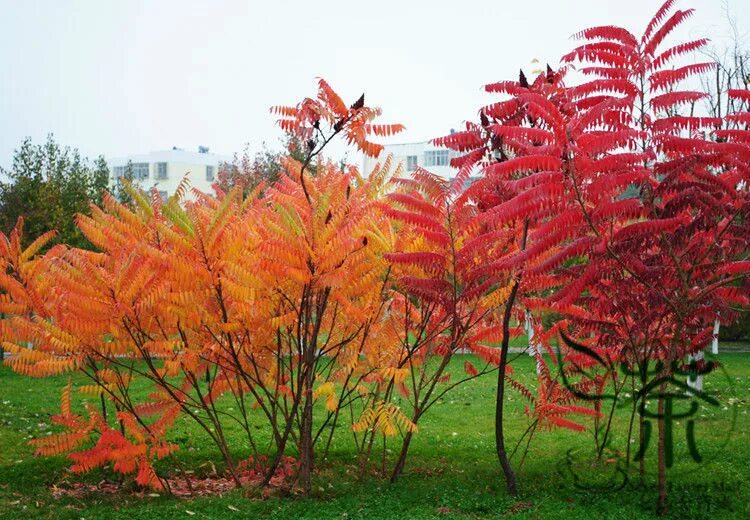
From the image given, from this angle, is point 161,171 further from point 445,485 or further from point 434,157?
point 445,485

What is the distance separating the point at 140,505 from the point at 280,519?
4.73 feet

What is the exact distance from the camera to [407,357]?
7547 millimetres

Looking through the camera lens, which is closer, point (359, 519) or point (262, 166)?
point (359, 519)

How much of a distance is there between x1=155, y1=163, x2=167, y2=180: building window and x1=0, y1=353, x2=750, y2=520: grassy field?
71.2m

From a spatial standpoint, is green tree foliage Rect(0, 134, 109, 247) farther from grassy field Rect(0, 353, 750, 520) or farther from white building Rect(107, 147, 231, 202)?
white building Rect(107, 147, 231, 202)

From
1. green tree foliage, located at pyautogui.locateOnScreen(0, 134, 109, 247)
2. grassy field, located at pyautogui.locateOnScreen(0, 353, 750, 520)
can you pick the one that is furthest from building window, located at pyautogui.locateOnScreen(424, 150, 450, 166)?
grassy field, located at pyautogui.locateOnScreen(0, 353, 750, 520)

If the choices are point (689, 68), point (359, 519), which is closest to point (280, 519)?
point (359, 519)

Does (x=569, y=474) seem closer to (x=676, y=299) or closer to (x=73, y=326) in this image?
(x=676, y=299)

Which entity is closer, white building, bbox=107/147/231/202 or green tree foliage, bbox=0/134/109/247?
green tree foliage, bbox=0/134/109/247

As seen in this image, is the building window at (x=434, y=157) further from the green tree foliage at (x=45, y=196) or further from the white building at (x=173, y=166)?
the green tree foliage at (x=45, y=196)

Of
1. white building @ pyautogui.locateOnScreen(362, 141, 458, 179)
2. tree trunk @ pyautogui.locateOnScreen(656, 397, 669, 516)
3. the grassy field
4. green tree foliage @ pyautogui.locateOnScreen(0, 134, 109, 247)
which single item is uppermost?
white building @ pyautogui.locateOnScreen(362, 141, 458, 179)

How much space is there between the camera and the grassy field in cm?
678

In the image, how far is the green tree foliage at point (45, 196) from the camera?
22359 millimetres

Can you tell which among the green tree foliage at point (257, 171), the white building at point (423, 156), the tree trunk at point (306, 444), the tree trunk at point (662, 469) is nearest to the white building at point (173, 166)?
the white building at point (423, 156)
